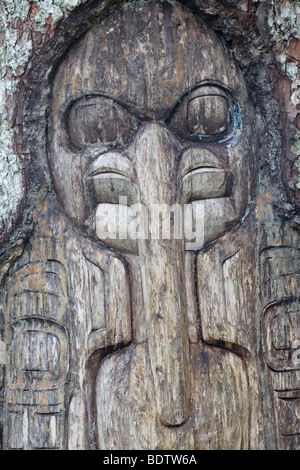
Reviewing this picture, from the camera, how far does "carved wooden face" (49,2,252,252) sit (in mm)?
2371

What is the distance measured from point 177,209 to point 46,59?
0.76 m

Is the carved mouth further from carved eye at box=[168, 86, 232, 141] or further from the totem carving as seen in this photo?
carved eye at box=[168, 86, 232, 141]

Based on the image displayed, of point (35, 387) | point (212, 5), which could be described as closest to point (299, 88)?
point (212, 5)

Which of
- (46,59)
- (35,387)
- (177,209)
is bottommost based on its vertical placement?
(35,387)

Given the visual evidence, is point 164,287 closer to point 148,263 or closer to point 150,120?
point 148,263

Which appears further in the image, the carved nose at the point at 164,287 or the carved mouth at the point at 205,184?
the carved mouth at the point at 205,184

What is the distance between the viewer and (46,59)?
2385mm

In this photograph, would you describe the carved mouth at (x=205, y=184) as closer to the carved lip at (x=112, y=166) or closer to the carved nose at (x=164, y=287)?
the carved nose at (x=164, y=287)

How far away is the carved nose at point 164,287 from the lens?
2215 millimetres

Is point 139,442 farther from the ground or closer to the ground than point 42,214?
closer to the ground

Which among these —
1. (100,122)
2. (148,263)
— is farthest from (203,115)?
(148,263)

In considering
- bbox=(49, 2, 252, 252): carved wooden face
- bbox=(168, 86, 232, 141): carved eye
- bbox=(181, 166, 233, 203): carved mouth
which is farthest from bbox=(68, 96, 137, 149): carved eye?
bbox=(181, 166, 233, 203): carved mouth

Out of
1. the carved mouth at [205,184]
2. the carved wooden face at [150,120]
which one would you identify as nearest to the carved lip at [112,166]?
the carved wooden face at [150,120]

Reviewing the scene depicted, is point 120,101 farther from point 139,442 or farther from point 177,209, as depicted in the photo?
point 139,442
